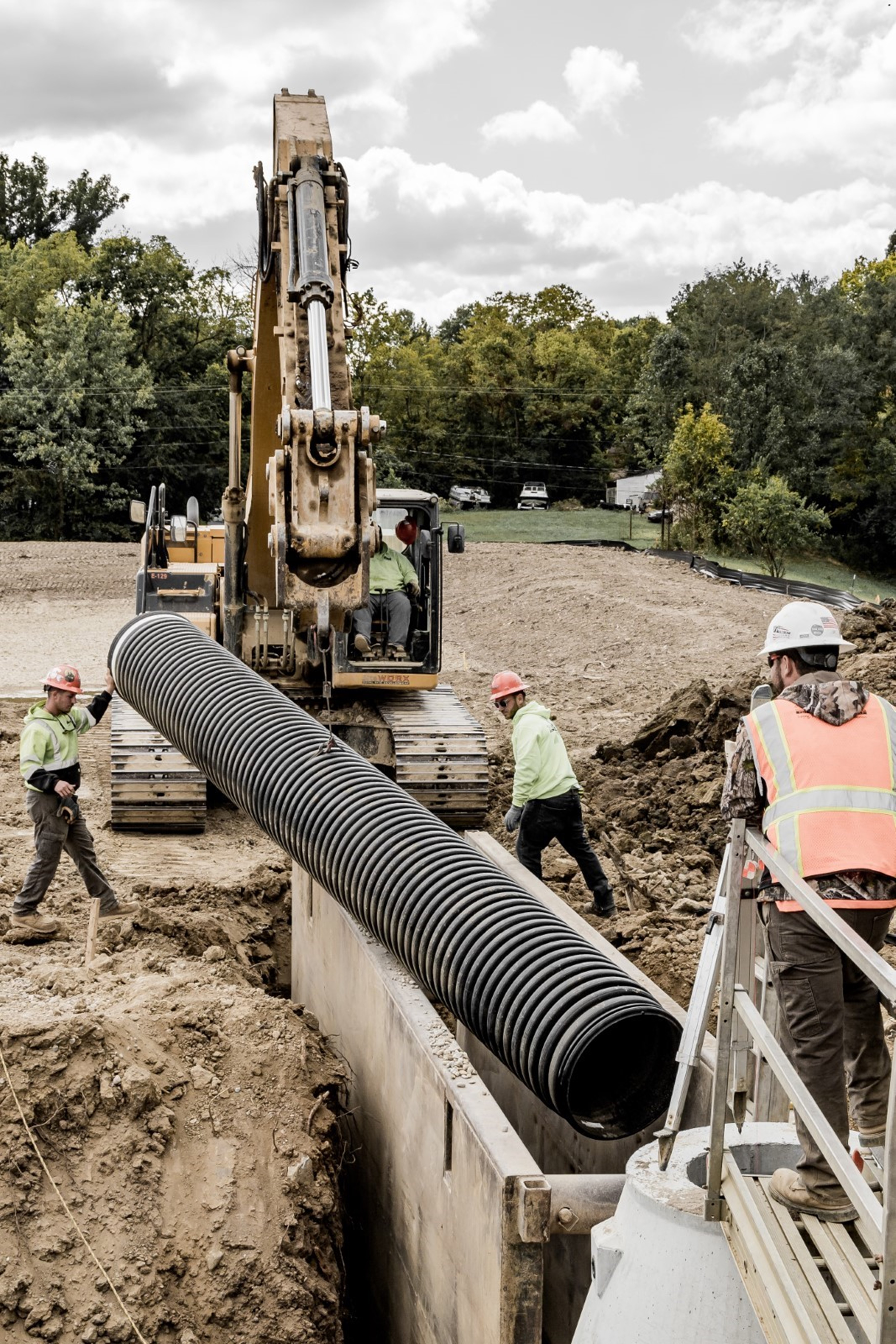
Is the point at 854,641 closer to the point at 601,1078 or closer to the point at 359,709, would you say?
the point at 359,709

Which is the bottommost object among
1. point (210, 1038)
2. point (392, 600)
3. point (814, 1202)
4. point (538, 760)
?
point (210, 1038)

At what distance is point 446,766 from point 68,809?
350cm

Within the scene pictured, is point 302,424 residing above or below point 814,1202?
above

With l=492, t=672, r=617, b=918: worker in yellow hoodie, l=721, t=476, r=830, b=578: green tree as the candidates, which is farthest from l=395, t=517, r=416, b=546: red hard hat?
l=721, t=476, r=830, b=578: green tree

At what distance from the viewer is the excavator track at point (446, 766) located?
1116 centimetres

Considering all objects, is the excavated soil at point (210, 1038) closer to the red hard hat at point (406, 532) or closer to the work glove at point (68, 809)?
the work glove at point (68, 809)

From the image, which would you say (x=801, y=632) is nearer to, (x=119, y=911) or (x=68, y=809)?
(x=68, y=809)

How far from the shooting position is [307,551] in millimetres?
6750

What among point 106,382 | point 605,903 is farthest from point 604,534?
point 605,903

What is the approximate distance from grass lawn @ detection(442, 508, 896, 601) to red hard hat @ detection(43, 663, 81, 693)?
25.1 metres

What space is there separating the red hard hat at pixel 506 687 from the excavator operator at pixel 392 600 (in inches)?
114

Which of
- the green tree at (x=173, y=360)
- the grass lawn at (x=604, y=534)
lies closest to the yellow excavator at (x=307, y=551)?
the grass lawn at (x=604, y=534)

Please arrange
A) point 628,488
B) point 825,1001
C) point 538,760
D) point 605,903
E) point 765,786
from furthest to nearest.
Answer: point 628,488, point 605,903, point 538,760, point 765,786, point 825,1001

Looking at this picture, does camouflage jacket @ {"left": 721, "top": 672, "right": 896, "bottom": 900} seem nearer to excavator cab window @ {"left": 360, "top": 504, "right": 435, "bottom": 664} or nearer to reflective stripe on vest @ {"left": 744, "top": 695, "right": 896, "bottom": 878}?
reflective stripe on vest @ {"left": 744, "top": 695, "right": 896, "bottom": 878}
